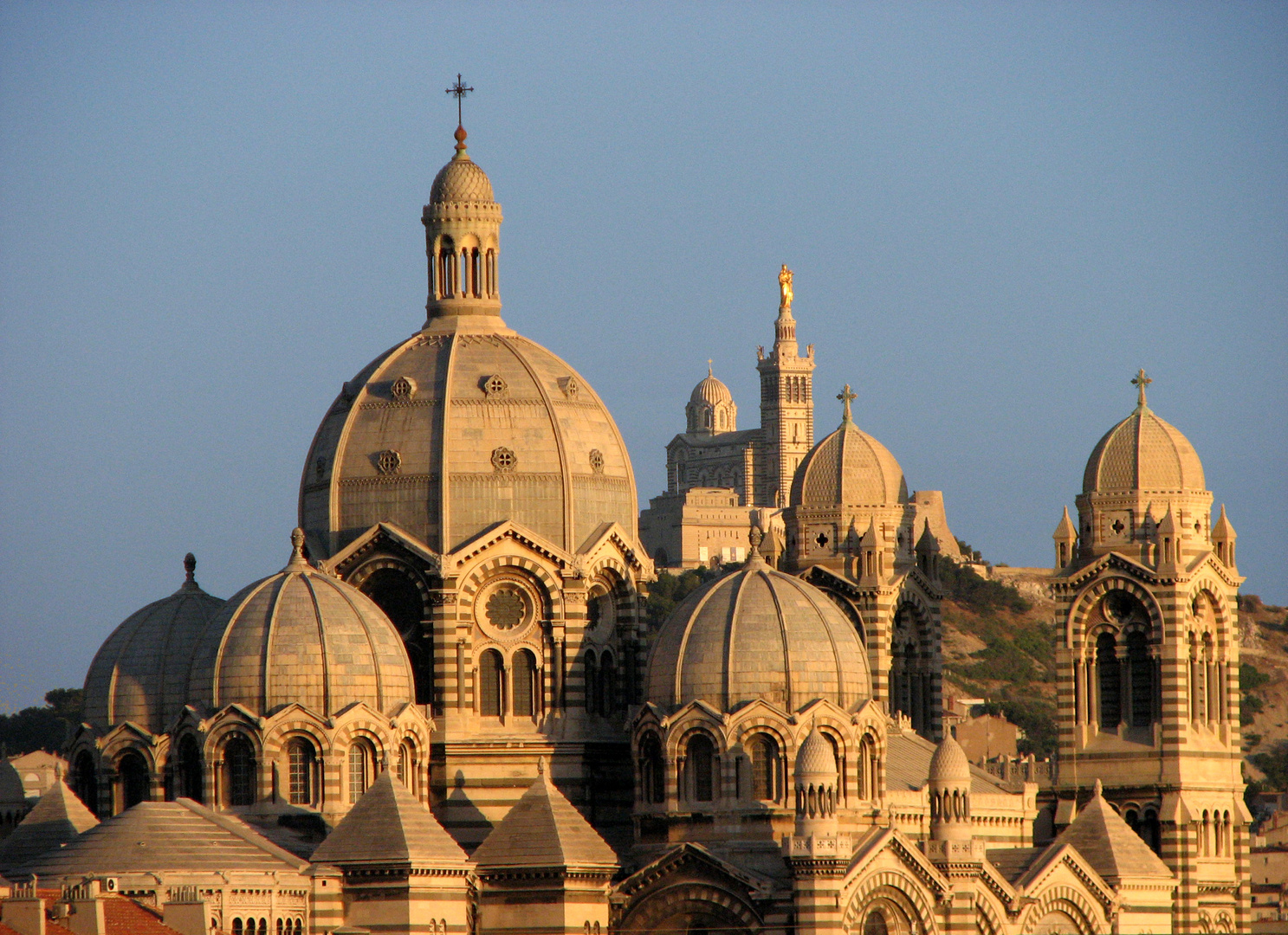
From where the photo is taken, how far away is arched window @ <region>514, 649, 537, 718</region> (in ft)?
284

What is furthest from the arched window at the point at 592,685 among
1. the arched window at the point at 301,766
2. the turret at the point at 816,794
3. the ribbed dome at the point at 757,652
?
the turret at the point at 816,794

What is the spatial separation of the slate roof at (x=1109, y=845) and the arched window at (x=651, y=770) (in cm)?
1283

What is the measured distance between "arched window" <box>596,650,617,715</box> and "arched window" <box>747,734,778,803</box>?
806 centimetres

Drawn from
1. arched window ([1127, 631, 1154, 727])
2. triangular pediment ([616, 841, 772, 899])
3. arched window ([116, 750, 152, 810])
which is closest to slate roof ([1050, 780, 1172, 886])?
arched window ([1127, 631, 1154, 727])

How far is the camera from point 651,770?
82625mm

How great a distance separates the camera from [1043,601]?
200 meters

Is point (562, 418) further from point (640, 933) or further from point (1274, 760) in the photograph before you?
point (1274, 760)

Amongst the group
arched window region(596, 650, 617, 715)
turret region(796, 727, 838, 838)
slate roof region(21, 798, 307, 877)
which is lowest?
slate roof region(21, 798, 307, 877)

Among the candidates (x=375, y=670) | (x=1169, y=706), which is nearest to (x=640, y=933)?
(x=375, y=670)

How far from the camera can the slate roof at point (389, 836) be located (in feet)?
247

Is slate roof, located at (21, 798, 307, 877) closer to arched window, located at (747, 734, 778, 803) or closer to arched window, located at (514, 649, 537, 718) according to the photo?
arched window, located at (514, 649, 537, 718)

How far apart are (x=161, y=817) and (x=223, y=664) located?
22.7 ft

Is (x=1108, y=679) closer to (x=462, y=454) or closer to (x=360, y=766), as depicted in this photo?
(x=462, y=454)

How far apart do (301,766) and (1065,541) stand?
2872cm
